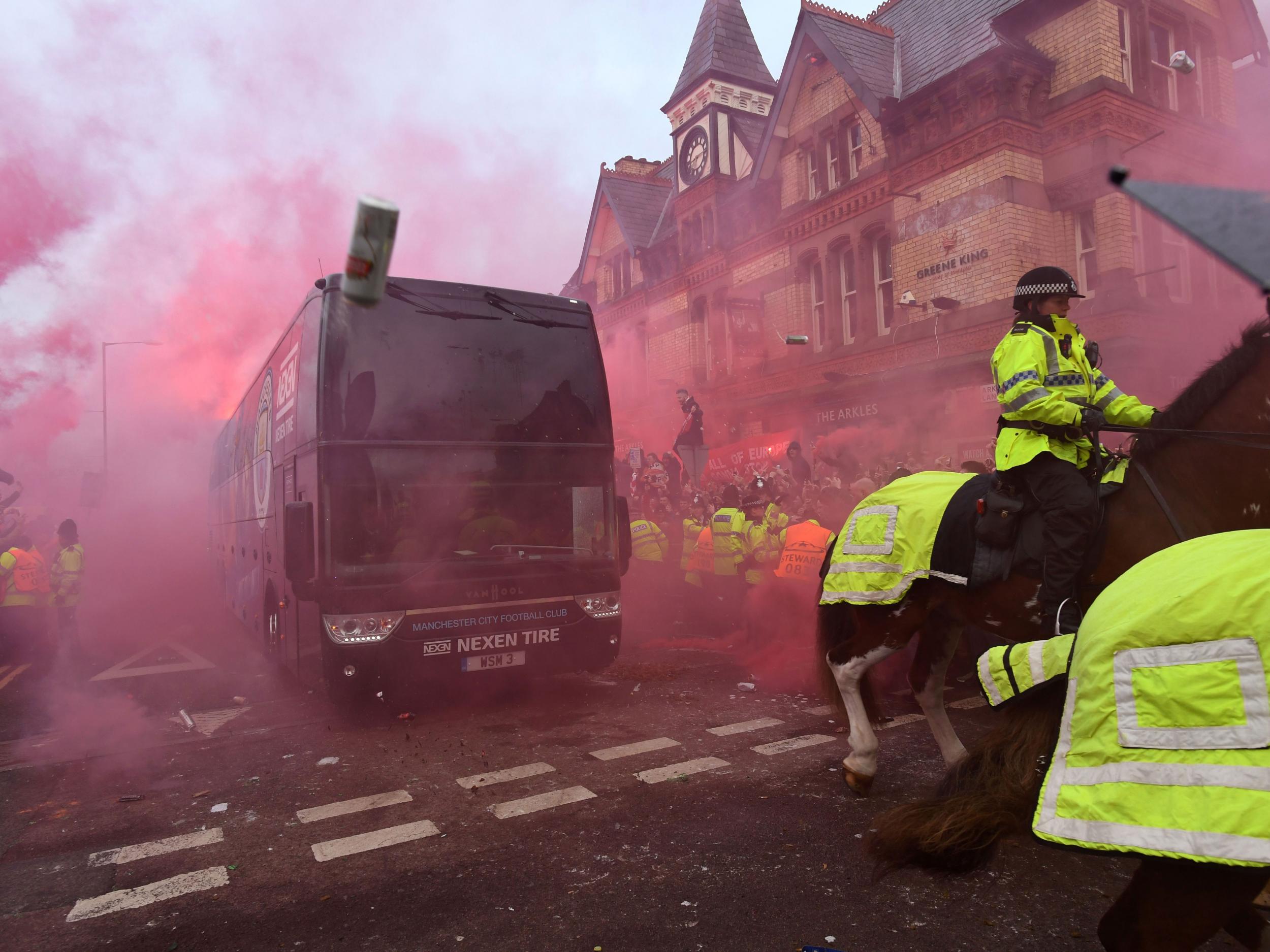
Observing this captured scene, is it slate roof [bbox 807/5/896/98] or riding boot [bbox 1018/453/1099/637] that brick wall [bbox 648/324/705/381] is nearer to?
slate roof [bbox 807/5/896/98]

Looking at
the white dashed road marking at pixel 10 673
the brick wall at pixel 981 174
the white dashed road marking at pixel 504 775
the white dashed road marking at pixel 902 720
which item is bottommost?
the white dashed road marking at pixel 902 720

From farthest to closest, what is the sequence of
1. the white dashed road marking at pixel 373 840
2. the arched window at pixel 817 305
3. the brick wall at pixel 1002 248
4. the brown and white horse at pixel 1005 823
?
the arched window at pixel 817 305 → the brick wall at pixel 1002 248 → the white dashed road marking at pixel 373 840 → the brown and white horse at pixel 1005 823

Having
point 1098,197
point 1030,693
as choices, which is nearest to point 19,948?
point 1030,693

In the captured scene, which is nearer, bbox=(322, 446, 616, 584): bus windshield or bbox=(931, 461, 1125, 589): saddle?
bbox=(931, 461, 1125, 589): saddle

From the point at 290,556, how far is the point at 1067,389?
17.1 ft

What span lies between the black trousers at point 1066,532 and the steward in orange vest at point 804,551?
4.51 meters

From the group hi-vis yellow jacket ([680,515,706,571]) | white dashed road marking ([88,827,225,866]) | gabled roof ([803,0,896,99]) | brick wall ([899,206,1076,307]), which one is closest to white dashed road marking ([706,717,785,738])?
white dashed road marking ([88,827,225,866])

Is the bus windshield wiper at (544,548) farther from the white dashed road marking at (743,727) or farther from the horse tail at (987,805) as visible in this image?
the horse tail at (987,805)

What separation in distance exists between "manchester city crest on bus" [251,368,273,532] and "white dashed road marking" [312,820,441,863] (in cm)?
482

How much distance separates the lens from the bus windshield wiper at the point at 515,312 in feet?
23.5

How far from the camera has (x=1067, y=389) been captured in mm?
4090

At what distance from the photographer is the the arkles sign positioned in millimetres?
16109

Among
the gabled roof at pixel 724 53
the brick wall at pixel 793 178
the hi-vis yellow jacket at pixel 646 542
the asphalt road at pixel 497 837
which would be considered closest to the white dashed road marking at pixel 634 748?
Answer: the asphalt road at pixel 497 837

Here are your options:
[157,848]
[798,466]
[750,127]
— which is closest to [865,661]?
[157,848]
